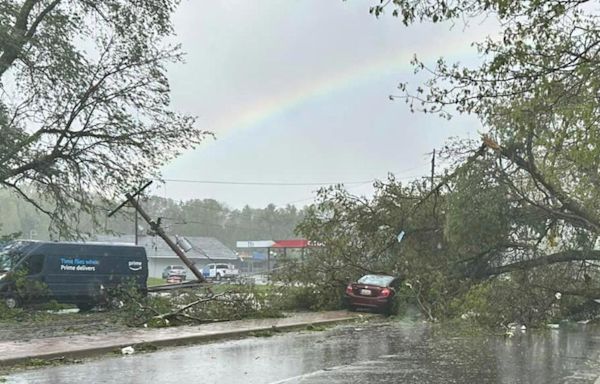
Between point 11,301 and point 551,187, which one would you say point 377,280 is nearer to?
point 551,187

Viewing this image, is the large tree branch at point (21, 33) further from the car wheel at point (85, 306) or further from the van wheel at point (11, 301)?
the car wheel at point (85, 306)

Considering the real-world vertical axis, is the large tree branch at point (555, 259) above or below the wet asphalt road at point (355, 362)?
above

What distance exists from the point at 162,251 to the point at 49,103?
63.4 meters

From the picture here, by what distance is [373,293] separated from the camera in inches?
923

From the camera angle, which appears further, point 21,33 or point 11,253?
point 11,253

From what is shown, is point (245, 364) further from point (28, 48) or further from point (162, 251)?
point (162, 251)

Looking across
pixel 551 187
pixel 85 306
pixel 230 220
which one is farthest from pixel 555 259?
pixel 230 220

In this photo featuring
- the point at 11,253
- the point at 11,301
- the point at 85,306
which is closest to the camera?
the point at 11,301

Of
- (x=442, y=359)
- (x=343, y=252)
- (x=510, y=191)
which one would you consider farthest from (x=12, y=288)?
(x=510, y=191)

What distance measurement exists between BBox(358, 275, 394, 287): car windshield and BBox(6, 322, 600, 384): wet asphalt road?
6.76 meters

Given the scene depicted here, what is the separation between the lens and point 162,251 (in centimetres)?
8250

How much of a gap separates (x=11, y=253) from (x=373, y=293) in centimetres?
1201

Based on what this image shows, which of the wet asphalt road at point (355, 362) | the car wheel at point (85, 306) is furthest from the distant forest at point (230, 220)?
the wet asphalt road at point (355, 362)

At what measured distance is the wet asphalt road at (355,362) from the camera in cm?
974
